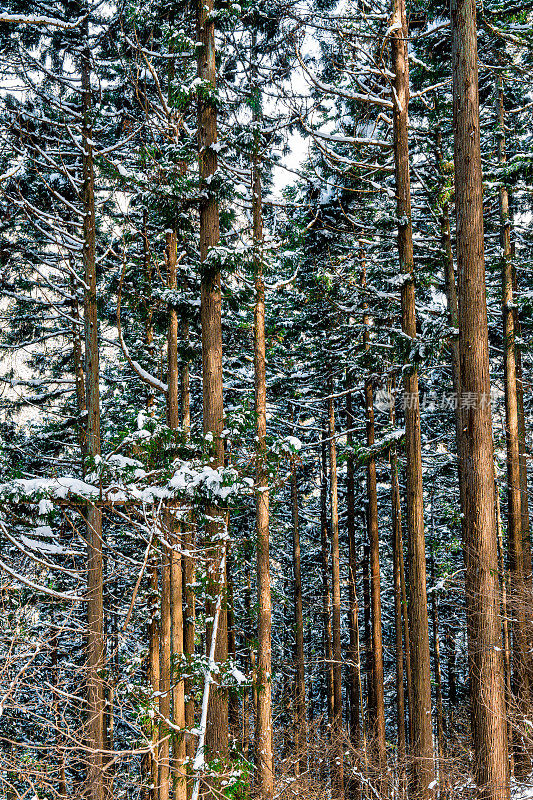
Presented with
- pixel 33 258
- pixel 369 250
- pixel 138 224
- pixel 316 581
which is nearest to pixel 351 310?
pixel 369 250

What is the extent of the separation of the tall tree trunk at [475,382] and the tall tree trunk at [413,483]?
1533 millimetres

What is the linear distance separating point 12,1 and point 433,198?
789cm

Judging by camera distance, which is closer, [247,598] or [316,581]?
[247,598]

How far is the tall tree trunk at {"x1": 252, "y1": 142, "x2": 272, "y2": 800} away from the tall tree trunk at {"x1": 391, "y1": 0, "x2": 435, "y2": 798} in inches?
82.3

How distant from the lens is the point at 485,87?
1187 centimetres

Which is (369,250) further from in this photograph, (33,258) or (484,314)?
(484,314)

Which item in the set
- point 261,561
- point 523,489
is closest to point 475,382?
point 261,561

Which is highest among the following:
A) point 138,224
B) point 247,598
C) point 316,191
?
point 316,191

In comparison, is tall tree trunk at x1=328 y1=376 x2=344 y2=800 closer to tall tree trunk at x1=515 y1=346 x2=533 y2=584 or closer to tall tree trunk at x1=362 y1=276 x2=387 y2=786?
tall tree trunk at x1=362 y1=276 x2=387 y2=786

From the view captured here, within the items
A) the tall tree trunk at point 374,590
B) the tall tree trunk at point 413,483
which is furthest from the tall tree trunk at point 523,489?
the tall tree trunk at point 413,483

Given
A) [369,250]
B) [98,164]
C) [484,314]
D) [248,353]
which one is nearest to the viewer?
[484,314]

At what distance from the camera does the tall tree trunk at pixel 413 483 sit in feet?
24.0

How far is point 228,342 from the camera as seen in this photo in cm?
1426

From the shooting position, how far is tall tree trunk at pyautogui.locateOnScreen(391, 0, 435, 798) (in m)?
7.30
